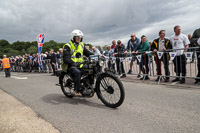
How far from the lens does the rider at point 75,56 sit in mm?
3709

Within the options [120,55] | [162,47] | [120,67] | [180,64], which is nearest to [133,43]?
[120,55]

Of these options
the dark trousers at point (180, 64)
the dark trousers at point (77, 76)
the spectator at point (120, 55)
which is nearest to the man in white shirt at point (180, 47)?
the dark trousers at point (180, 64)

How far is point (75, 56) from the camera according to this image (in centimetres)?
396

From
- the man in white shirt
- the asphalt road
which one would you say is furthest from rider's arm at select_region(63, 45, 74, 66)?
the man in white shirt

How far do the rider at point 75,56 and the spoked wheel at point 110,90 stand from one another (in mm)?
587

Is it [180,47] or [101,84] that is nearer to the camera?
[101,84]

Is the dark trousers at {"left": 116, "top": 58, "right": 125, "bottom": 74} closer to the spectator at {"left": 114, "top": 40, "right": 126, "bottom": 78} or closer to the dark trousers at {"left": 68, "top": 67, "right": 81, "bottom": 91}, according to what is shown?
the spectator at {"left": 114, "top": 40, "right": 126, "bottom": 78}

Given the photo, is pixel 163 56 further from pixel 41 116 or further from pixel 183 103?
pixel 41 116

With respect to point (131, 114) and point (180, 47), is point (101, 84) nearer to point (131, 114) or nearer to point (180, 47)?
point (131, 114)

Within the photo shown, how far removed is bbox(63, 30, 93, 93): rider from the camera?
371cm

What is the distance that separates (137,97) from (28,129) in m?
2.95

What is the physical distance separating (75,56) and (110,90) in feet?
4.57

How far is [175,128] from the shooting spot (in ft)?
7.75

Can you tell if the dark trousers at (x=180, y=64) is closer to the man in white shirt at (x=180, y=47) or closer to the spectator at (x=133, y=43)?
the man in white shirt at (x=180, y=47)
